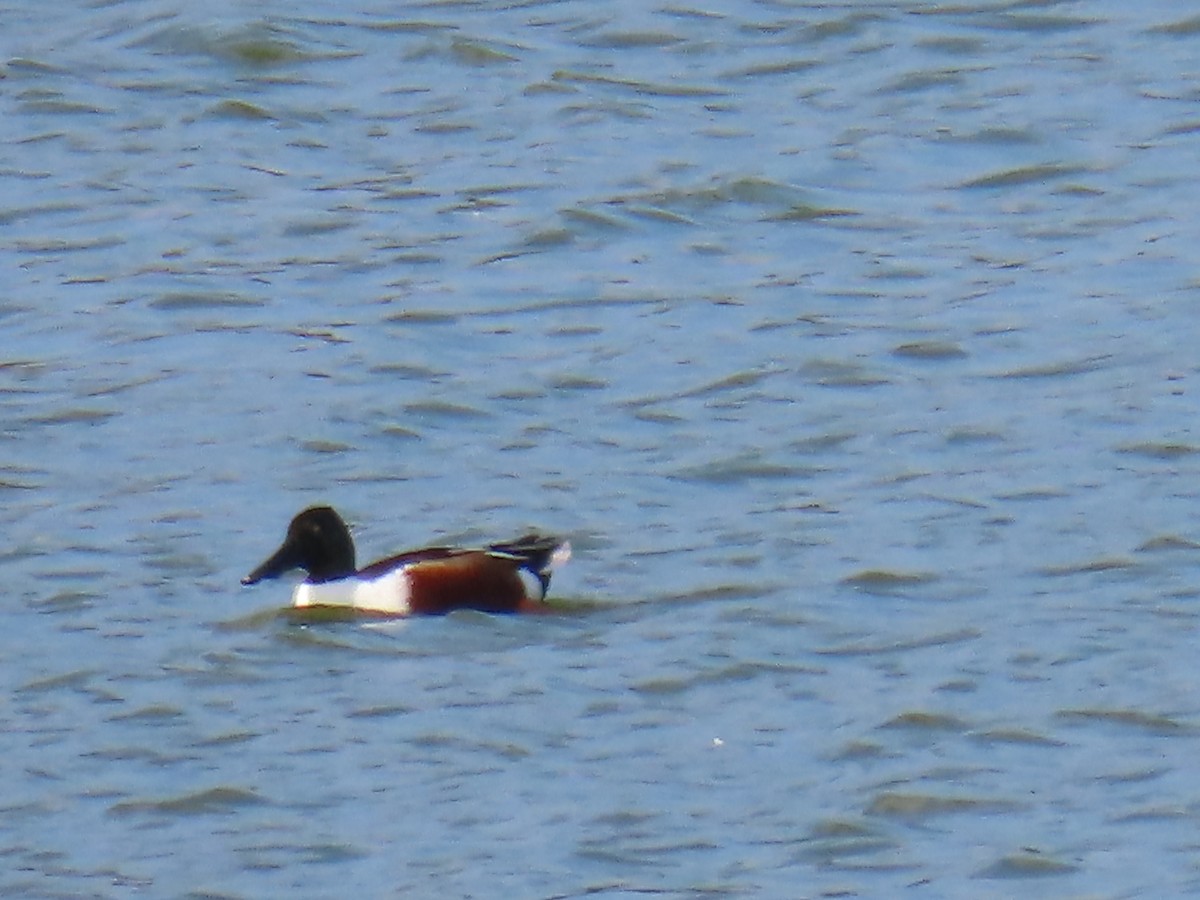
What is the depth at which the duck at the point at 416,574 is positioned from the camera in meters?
9.73

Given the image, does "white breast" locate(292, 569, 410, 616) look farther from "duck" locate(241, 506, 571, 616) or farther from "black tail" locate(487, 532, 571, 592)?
"black tail" locate(487, 532, 571, 592)

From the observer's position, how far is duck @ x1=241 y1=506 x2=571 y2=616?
9734 millimetres

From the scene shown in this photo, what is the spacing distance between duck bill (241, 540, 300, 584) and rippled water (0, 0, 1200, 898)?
0.11 metres

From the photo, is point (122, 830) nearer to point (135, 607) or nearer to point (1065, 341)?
point (135, 607)

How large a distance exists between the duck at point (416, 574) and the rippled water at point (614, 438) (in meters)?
0.11

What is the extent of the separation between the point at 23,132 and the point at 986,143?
16.1ft

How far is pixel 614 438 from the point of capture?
37.0 ft

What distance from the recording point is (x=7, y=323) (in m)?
12.7

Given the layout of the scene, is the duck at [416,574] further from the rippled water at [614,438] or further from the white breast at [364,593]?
the rippled water at [614,438]

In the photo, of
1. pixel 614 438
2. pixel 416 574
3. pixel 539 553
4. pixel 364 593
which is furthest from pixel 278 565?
pixel 614 438

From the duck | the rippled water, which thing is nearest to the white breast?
the duck

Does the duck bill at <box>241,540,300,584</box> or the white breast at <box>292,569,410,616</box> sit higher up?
the duck bill at <box>241,540,300,584</box>

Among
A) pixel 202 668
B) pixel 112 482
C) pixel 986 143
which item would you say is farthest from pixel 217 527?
pixel 986 143

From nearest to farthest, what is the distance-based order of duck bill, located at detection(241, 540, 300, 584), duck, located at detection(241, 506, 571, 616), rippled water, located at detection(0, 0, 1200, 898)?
rippled water, located at detection(0, 0, 1200, 898), duck, located at detection(241, 506, 571, 616), duck bill, located at detection(241, 540, 300, 584)
